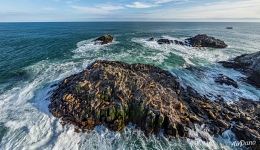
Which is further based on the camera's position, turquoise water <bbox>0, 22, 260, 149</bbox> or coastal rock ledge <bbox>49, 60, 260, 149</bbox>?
coastal rock ledge <bbox>49, 60, 260, 149</bbox>

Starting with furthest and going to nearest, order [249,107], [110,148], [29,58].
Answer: [29,58]
[249,107]
[110,148]

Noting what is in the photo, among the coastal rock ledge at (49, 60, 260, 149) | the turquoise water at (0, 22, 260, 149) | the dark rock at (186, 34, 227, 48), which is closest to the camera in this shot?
the turquoise water at (0, 22, 260, 149)

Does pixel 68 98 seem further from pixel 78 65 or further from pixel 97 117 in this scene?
pixel 78 65

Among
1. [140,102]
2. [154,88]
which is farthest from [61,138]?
[154,88]

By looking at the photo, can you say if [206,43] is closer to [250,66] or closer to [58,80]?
[250,66]

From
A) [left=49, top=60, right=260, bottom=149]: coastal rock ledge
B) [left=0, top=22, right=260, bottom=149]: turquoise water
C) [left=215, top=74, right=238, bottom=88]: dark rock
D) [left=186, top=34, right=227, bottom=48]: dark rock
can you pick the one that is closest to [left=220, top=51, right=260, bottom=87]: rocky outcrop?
[left=0, top=22, right=260, bottom=149]: turquoise water

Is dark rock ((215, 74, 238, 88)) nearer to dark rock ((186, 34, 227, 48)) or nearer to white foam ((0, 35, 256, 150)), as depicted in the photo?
white foam ((0, 35, 256, 150))

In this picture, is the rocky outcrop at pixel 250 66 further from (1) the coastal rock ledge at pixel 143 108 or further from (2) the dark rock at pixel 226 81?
(1) the coastal rock ledge at pixel 143 108

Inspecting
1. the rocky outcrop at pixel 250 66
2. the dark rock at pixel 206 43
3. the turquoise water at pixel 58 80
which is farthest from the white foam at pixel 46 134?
the dark rock at pixel 206 43

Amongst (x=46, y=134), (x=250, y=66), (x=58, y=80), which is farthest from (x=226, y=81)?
(x=46, y=134)
